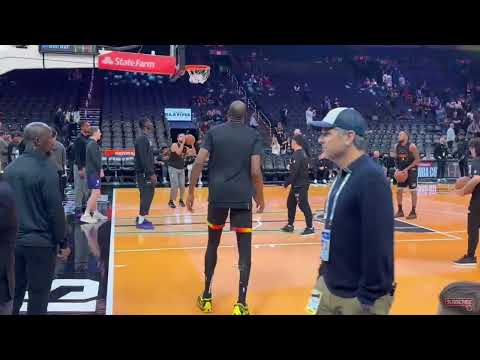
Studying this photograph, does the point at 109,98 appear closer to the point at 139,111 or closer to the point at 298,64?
the point at 139,111

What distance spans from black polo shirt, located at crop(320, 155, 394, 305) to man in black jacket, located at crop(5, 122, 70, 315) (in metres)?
2.36

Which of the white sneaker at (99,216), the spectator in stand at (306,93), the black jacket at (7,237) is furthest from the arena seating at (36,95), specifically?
the black jacket at (7,237)

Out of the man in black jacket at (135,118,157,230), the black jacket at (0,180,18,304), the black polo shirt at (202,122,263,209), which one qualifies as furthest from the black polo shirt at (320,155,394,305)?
the man in black jacket at (135,118,157,230)

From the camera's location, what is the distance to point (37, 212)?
424 centimetres

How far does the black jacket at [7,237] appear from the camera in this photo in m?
3.58

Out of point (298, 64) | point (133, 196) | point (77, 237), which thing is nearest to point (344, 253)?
point (77, 237)

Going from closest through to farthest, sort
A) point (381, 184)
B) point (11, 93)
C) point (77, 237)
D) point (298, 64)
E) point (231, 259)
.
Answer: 1. point (381, 184)
2. point (231, 259)
3. point (77, 237)
4. point (11, 93)
5. point (298, 64)

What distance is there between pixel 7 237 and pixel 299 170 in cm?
629

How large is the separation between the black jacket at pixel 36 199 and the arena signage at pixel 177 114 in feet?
67.3

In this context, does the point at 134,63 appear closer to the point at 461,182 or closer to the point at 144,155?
the point at 144,155

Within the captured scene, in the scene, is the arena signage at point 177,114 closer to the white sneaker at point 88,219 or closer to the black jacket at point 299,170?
the white sneaker at point 88,219

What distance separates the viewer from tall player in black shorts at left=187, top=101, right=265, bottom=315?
5066 mm
